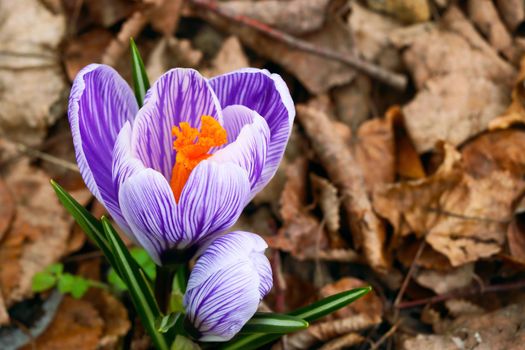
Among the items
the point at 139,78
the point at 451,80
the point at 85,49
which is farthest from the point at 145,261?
the point at 451,80

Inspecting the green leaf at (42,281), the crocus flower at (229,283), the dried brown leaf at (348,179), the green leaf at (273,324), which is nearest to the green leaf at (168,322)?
the crocus flower at (229,283)

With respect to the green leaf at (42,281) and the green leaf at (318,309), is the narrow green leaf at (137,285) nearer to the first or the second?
the green leaf at (318,309)

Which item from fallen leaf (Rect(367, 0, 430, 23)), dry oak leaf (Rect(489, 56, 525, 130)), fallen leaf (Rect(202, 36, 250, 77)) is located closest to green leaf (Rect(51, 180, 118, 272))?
fallen leaf (Rect(202, 36, 250, 77))

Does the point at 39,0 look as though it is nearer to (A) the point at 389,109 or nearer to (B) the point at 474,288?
(A) the point at 389,109

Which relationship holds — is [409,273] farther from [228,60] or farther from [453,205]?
[228,60]

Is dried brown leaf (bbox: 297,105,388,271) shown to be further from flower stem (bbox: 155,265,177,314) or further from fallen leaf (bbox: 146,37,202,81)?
flower stem (bbox: 155,265,177,314)
